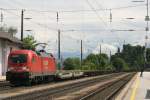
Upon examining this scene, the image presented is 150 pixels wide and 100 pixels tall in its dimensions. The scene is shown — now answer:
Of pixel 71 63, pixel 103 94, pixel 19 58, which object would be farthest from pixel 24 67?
pixel 71 63

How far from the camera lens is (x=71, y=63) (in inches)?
4737

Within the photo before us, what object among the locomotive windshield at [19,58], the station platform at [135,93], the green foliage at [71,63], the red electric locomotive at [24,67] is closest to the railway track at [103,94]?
the station platform at [135,93]

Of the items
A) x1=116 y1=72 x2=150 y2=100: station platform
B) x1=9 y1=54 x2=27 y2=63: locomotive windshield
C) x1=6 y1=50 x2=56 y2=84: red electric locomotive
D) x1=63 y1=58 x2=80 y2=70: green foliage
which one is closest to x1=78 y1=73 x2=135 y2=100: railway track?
x1=116 y1=72 x2=150 y2=100: station platform

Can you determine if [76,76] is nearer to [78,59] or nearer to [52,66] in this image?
[52,66]

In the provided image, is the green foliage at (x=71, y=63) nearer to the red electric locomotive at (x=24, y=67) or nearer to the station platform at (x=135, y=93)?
the red electric locomotive at (x=24, y=67)

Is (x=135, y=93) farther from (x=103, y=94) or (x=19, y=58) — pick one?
(x=19, y=58)

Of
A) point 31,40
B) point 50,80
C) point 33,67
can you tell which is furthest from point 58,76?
point 31,40

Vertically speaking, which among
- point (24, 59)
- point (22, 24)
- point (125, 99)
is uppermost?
point (22, 24)

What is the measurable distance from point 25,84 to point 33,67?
1730 millimetres

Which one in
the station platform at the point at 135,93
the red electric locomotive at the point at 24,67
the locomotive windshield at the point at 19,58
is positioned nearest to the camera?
the station platform at the point at 135,93

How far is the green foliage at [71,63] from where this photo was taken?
386ft

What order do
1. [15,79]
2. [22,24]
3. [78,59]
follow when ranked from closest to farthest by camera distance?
[15,79] → [22,24] → [78,59]

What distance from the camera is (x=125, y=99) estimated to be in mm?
26172

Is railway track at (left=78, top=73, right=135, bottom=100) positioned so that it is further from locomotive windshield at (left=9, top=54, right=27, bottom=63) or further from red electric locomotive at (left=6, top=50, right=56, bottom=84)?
locomotive windshield at (left=9, top=54, right=27, bottom=63)
